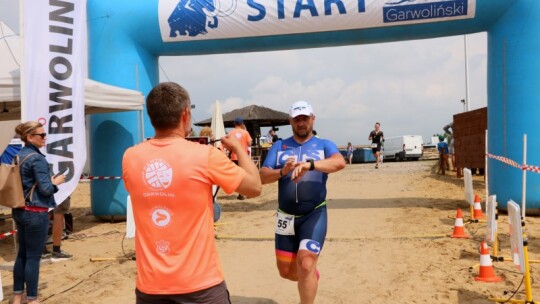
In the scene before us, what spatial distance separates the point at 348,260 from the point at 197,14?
5.37 meters

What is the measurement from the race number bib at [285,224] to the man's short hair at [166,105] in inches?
75.4

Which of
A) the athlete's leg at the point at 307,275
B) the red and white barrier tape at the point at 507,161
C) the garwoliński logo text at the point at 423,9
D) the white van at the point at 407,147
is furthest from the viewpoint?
the white van at the point at 407,147

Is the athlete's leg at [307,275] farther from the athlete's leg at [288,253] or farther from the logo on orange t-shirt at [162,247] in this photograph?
the logo on orange t-shirt at [162,247]

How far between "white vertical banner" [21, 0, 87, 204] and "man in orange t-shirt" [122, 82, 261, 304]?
15.0 feet

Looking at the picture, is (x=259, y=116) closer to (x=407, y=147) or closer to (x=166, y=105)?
(x=407, y=147)

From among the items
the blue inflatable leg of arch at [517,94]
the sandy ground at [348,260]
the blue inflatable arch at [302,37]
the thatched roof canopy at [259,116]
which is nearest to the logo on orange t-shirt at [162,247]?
the sandy ground at [348,260]

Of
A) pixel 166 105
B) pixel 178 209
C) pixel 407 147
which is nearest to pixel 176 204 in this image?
pixel 178 209

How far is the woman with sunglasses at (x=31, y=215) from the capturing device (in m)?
4.03

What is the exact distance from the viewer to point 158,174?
6.22ft

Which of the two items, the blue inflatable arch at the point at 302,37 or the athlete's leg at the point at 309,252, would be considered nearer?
the athlete's leg at the point at 309,252

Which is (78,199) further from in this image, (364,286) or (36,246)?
(364,286)

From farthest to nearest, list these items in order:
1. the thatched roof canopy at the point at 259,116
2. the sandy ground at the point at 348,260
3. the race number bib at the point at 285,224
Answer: the thatched roof canopy at the point at 259,116 < the sandy ground at the point at 348,260 < the race number bib at the point at 285,224

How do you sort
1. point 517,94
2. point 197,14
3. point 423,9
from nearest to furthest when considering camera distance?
1. point 517,94
2. point 423,9
3. point 197,14

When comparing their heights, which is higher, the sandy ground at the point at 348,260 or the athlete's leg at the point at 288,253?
Result: the athlete's leg at the point at 288,253
